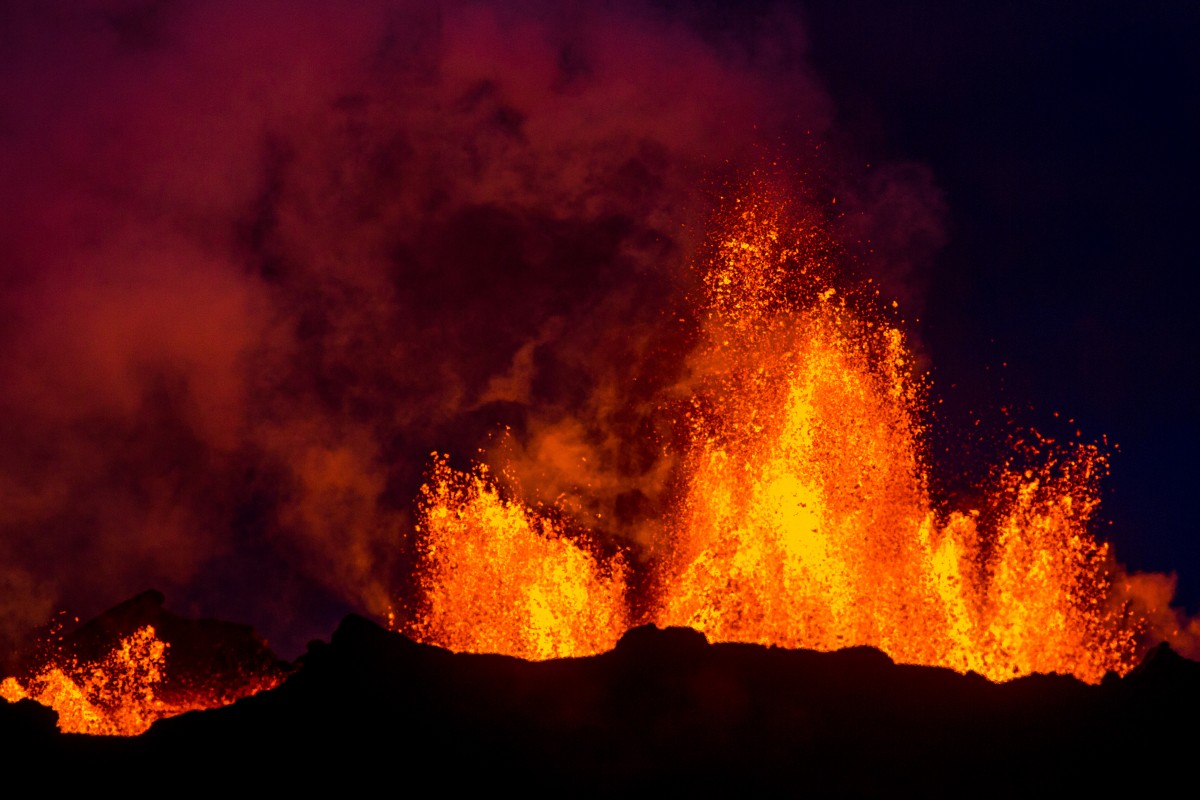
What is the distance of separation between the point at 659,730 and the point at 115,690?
64.6ft

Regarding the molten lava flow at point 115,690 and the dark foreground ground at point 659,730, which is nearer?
the dark foreground ground at point 659,730

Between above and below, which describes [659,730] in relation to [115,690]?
below

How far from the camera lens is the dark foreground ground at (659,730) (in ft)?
61.6

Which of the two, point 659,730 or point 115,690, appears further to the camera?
point 115,690

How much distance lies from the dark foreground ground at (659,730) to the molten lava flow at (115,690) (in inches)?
403

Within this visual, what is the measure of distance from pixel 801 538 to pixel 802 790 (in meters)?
15.7

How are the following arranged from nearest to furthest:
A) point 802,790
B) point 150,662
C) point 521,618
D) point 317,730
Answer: point 802,790 → point 317,730 → point 150,662 → point 521,618

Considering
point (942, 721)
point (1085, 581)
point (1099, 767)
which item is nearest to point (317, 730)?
point (942, 721)

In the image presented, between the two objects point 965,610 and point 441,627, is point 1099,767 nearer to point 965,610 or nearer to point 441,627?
point 965,610

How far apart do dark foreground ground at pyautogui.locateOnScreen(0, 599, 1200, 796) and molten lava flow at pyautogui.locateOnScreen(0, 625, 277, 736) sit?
1023 centimetres

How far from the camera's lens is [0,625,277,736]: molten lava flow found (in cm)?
3131

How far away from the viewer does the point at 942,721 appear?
19094mm

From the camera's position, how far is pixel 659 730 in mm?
19328

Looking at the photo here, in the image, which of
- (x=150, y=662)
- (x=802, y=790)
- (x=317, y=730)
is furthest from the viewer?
(x=150, y=662)
